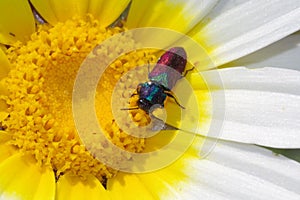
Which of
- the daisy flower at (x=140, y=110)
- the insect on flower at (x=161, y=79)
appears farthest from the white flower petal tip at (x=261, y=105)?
the insect on flower at (x=161, y=79)

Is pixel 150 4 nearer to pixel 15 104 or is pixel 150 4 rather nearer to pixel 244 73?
pixel 244 73

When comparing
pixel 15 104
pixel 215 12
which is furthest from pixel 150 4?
pixel 15 104

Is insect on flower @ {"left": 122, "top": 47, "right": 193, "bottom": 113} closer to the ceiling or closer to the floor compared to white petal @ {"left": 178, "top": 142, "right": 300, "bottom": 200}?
closer to the ceiling

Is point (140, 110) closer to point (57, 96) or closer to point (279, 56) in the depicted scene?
point (57, 96)

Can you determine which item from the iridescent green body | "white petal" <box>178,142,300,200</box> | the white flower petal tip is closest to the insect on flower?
the iridescent green body

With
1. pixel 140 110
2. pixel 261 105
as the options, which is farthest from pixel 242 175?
pixel 140 110

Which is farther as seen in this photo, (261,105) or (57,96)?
(57,96)

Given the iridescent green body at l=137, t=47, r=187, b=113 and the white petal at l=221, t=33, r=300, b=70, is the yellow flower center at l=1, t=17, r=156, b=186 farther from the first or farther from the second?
the white petal at l=221, t=33, r=300, b=70
